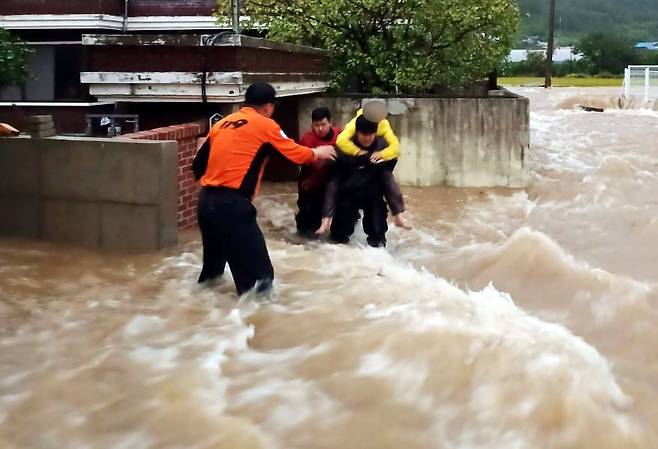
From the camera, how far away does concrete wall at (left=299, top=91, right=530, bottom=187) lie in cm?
1287

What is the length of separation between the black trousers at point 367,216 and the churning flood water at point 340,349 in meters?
0.22

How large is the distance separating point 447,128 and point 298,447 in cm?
911

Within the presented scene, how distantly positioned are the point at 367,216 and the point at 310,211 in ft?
2.32

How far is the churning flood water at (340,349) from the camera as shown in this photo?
14.9 ft

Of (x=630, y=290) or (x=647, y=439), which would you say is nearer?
(x=647, y=439)

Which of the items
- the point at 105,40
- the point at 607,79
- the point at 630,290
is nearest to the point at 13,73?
the point at 105,40

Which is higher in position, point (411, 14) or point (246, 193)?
point (411, 14)

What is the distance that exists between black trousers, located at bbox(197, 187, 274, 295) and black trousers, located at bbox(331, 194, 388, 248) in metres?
2.10

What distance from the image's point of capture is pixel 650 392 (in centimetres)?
511

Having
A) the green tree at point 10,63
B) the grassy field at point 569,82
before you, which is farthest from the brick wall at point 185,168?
the grassy field at point 569,82

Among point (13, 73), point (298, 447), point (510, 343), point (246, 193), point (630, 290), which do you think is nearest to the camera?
point (298, 447)

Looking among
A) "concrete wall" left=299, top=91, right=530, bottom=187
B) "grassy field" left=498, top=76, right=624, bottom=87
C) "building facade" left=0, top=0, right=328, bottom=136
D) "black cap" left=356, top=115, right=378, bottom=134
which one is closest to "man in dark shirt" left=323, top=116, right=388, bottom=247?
"black cap" left=356, top=115, right=378, bottom=134

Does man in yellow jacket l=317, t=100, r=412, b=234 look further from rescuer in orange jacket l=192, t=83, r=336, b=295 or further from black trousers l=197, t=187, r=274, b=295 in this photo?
black trousers l=197, t=187, r=274, b=295

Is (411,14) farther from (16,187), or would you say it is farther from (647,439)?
(647,439)
